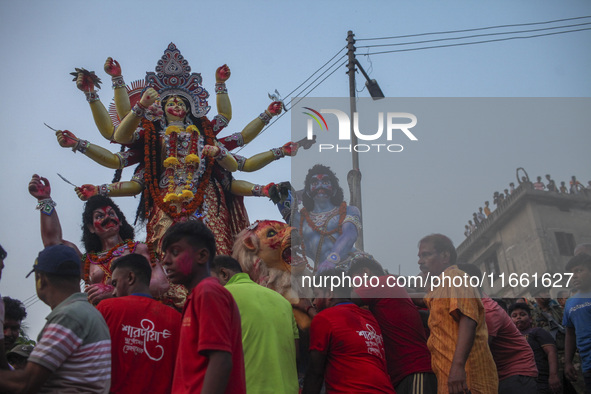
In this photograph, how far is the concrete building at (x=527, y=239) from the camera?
17.0 ft

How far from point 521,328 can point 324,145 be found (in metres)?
2.52

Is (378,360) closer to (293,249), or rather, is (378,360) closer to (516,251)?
(293,249)

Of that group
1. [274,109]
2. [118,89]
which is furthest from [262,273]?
[118,89]

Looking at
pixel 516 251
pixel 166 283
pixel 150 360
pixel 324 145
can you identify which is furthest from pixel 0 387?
pixel 516 251

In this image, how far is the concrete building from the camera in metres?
5.19

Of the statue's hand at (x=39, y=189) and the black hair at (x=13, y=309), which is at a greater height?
the statue's hand at (x=39, y=189)

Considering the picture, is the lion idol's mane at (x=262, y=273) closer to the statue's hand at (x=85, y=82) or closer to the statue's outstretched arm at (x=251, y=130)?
the statue's outstretched arm at (x=251, y=130)

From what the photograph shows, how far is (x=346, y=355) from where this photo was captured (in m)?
3.78

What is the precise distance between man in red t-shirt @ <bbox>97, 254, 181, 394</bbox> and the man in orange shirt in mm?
1695

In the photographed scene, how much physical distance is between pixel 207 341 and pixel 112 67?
5.05 meters

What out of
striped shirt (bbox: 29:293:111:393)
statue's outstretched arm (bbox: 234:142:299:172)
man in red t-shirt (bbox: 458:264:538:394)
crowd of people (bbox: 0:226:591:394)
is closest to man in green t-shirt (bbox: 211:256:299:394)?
crowd of people (bbox: 0:226:591:394)

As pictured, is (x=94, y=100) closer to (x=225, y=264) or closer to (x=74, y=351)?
(x=225, y=264)

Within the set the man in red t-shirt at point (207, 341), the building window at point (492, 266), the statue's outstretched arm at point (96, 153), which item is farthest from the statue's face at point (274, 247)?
the statue's outstretched arm at point (96, 153)

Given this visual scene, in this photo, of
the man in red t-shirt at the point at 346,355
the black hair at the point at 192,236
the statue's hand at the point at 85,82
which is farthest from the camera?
the statue's hand at the point at 85,82
